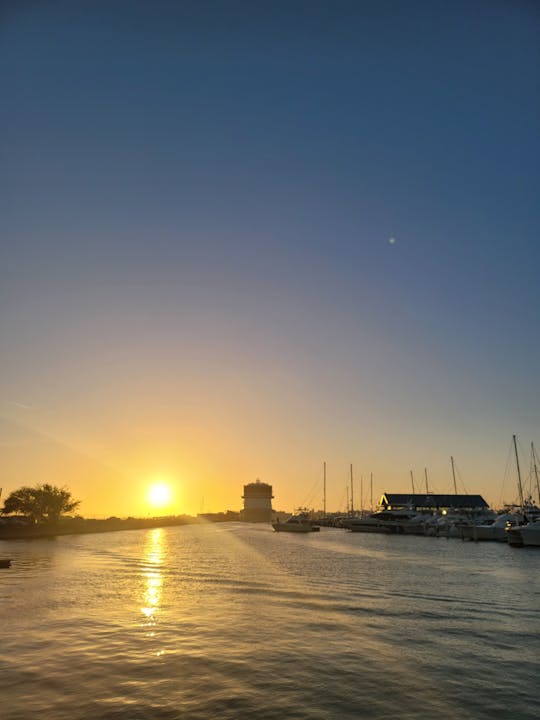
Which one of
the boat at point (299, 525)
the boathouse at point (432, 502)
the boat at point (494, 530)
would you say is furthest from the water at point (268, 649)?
the boathouse at point (432, 502)

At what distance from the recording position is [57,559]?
59.1m

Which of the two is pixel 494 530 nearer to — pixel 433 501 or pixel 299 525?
pixel 299 525

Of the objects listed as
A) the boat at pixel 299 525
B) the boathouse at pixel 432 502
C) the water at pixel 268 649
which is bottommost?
the boat at pixel 299 525

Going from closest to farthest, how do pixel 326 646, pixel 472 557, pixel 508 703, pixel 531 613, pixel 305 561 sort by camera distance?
pixel 508 703, pixel 326 646, pixel 531 613, pixel 305 561, pixel 472 557

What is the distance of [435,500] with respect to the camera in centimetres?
17512

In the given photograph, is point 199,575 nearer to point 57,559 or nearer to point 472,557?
point 57,559

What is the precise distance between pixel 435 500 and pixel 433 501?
1.70 m

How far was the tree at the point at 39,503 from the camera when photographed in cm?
11419

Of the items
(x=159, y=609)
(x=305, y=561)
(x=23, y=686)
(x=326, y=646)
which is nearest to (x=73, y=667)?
(x=23, y=686)

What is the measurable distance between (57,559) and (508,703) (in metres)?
57.1

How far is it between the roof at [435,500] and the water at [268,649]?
138 meters

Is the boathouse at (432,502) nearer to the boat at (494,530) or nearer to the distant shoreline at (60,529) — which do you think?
the boat at (494,530)

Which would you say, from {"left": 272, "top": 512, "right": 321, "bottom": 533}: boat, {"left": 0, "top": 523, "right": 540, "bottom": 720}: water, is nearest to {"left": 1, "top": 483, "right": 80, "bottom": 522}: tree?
{"left": 272, "top": 512, "right": 321, "bottom": 533}: boat

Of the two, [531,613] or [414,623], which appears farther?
[531,613]
